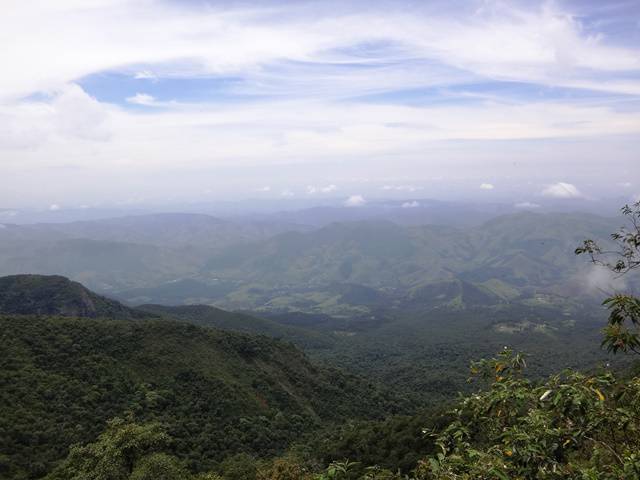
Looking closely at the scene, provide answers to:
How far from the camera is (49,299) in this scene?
139000mm

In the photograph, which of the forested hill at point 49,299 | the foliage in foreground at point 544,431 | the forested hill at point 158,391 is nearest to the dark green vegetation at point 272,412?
the foliage in foreground at point 544,431

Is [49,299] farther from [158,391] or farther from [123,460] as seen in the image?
[123,460]

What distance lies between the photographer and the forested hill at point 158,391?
185ft

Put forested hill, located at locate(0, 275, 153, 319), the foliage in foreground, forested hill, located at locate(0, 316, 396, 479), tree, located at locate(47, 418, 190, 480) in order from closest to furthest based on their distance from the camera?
the foliage in foreground
tree, located at locate(47, 418, 190, 480)
forested hill, located at locate(0, 316, 396, 479)
forested hill, located at locate(0, 275, 153, 319)

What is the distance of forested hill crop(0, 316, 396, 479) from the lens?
5628 cm

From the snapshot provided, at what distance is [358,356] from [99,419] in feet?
456

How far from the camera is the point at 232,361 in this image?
9312cm

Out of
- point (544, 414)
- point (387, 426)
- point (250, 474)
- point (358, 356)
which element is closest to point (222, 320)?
point (358, 356)

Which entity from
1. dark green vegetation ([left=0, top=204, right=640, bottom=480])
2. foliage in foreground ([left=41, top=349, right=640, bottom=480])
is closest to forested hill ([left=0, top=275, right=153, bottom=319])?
dark green vegetation ([left=0, top=204, right=640, bottom=480])

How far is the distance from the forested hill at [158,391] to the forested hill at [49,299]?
57.4m

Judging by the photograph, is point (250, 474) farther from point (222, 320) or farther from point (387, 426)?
point (222, 320)

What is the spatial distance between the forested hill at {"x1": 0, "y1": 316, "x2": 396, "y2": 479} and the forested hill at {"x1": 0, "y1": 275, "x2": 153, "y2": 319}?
5744cm

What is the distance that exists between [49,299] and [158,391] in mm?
89984

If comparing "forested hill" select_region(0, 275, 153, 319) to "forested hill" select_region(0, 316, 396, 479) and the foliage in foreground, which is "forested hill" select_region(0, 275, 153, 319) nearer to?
"forested hill" select_region(0, 316, 396, 479)
